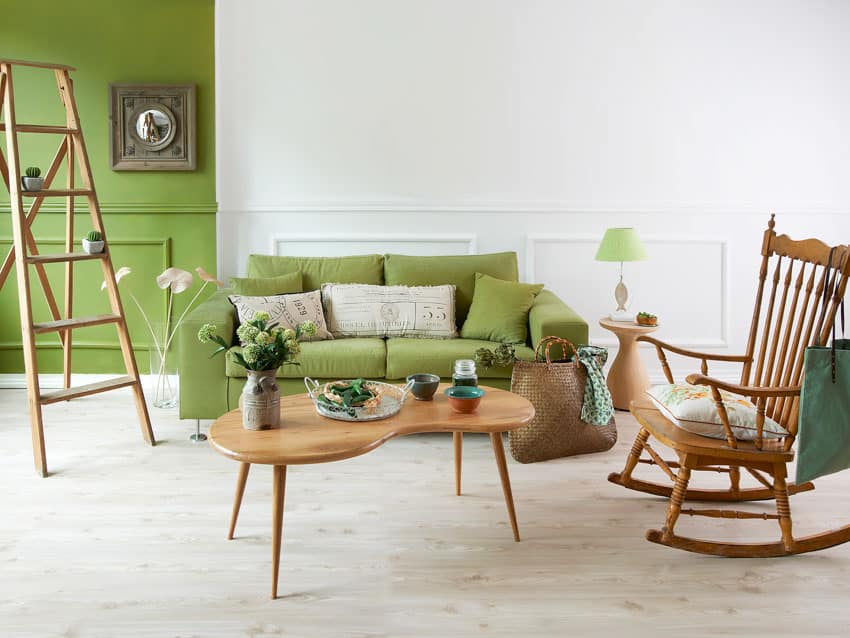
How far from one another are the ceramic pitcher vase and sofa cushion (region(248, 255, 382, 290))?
1.97m

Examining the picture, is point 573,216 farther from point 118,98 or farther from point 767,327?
point 118,98

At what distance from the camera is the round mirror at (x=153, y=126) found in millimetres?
4582

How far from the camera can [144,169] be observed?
15.2 ft

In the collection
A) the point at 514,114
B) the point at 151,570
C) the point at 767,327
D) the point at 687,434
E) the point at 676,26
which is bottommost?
the point at 151,570

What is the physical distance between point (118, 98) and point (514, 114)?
248 centimetres

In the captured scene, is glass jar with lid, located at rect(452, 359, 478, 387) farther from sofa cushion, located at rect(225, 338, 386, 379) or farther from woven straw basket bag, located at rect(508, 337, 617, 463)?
sofa cushion, located at rect(225, 338, 386, 379)

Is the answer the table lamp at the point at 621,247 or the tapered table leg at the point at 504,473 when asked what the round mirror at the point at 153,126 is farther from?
the tapered table leg at the point at 504,473

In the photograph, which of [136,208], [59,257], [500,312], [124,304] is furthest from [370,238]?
[59,257]

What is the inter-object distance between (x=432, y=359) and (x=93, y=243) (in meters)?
1.75

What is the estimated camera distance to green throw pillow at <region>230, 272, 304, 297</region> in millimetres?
4051

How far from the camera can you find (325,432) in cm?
236

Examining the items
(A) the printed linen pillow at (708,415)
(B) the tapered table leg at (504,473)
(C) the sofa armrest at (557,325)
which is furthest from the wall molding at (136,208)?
(A) the printed linen pillow at (708,415)

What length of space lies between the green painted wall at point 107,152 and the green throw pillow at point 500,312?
71.8 inches

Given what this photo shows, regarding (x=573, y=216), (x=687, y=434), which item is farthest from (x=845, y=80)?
(x=687, y=434)
